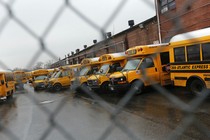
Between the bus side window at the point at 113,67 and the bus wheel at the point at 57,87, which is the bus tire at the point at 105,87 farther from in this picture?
the bus wheel at the point at 57,87

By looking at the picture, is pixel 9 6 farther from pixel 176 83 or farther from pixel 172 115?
pixel 176 83

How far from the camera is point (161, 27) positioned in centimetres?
914

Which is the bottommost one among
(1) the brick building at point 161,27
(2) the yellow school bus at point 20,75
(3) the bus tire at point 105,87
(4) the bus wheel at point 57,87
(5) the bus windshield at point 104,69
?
(4) the bus wheel at point 57,87

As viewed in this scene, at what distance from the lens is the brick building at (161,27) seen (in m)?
1.35

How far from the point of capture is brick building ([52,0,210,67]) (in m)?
1.35

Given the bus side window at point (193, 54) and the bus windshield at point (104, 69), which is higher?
the bus side window at point (193, 54)

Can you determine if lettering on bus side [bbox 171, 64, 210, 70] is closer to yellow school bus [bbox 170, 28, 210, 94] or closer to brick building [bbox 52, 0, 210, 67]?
yellow school bus [bbox 170, 28, 210, 94]

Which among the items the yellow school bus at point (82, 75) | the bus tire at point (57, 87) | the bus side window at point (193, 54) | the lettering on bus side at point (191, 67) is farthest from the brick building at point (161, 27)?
the bus tire at point (57, 87)

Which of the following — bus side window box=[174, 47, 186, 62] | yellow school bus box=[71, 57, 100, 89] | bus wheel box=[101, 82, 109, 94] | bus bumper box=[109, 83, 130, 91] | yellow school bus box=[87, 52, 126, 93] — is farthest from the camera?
bus wheel box=[101, 82, 109, 94]

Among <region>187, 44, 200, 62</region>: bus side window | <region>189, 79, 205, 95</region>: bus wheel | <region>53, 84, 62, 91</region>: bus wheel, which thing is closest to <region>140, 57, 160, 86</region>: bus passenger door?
<region>187, 44, 200, 62</region>: bus side window

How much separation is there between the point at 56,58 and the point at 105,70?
1552 cm

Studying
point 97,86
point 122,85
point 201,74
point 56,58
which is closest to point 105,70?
point 97,86

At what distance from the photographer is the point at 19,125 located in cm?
968

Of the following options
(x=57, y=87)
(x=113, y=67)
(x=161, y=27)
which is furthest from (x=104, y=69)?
(x=161, y=27)
